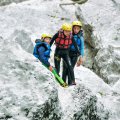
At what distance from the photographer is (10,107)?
5406 mm

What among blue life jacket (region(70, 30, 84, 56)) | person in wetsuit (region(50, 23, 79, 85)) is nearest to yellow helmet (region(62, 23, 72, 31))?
person in wetsuit (region(50, 23, 79, 85))

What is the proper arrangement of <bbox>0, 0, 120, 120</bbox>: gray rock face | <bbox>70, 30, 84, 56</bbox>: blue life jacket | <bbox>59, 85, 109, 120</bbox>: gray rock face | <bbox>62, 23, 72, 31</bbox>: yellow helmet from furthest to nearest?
<bbox>70, 30, 84, 56</bbox>: blue life jacket, <bbox>62, 23, 72, 31</bbox>: yellow helmet, <bbox>59, 85, 109, 120</bbox>: gray rock face, <bbox>0, 0, 120, 120</bbox>: gray rock face

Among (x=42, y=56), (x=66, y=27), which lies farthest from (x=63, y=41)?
(x=42, y=56)

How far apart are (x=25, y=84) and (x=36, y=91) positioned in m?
0.23

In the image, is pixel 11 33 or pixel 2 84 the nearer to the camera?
pixel 2 84

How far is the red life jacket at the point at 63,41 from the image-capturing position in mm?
8789

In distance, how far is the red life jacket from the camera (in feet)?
28.8

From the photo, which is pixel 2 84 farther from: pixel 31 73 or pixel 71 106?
pixel 71 106

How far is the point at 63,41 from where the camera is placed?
885 cm

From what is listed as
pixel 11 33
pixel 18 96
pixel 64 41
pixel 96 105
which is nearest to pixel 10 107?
pixel 18 96

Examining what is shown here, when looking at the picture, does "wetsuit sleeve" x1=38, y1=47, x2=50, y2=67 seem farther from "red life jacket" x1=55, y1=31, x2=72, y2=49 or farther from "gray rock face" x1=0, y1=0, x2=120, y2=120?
"gray rock face" x1=0, y1=0, x2=120, y2=120

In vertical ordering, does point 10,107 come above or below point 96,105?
above

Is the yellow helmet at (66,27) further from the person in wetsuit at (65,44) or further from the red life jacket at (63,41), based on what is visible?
the red life jacket at (63,41)

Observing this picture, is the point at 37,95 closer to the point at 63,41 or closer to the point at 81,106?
the point at 81,106
